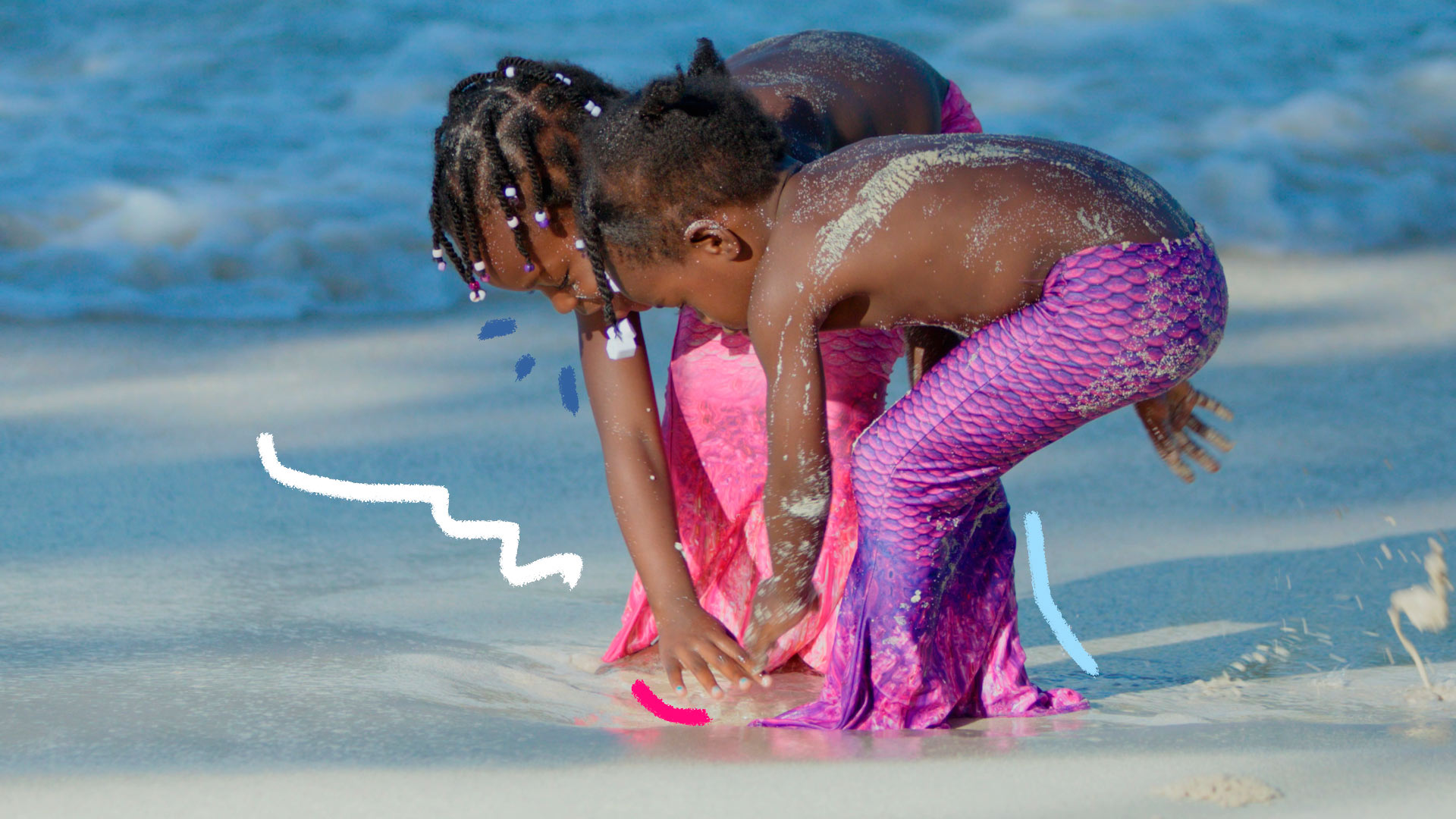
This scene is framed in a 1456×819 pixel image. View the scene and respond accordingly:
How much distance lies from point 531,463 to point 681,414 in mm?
972

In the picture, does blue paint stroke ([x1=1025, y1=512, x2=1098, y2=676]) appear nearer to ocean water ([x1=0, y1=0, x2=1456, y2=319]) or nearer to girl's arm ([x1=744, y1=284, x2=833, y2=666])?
girl's arm ([x1=744, y1=284, x2=833, y2=666])

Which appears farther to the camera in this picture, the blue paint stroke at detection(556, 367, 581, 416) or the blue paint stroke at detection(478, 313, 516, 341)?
the blue paint stroke at detection(478, 313, 516, 341)

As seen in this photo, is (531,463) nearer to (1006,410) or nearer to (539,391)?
(539,391)

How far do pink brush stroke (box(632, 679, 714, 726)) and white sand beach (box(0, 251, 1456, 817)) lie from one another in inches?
1.2

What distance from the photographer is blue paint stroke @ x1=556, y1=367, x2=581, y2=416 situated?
8.39 ft

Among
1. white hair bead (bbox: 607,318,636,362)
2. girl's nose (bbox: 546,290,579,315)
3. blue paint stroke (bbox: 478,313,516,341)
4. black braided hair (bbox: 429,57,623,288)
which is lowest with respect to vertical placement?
blue paint stroke (bbox: 478,313,516,341)

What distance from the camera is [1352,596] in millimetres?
2334

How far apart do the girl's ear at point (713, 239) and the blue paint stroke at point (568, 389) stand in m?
0.83

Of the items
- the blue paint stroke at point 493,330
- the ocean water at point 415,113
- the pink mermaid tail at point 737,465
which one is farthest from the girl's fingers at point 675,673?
the ocean water at point 415,113

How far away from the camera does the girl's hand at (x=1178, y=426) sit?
189 cm

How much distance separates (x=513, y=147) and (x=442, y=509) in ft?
3.89

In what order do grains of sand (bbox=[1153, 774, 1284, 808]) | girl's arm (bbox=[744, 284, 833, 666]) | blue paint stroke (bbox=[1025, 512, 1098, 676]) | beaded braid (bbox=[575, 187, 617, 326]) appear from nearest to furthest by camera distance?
1. grains of sand (bbox=[1153, 774, 1284, 808])
2. girl's arm (bbox=[744, 284, 833, 666])
3. beaded braid (bbox=[575, 187, 617, 326])
4. blue paint stroke (bbox=[1025, 512, 1098, 676])

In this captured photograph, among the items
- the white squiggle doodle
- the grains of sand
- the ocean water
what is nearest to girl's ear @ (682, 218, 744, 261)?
the grains of sand

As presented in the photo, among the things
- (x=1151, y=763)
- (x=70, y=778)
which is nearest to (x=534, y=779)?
(x=70, y=778)
